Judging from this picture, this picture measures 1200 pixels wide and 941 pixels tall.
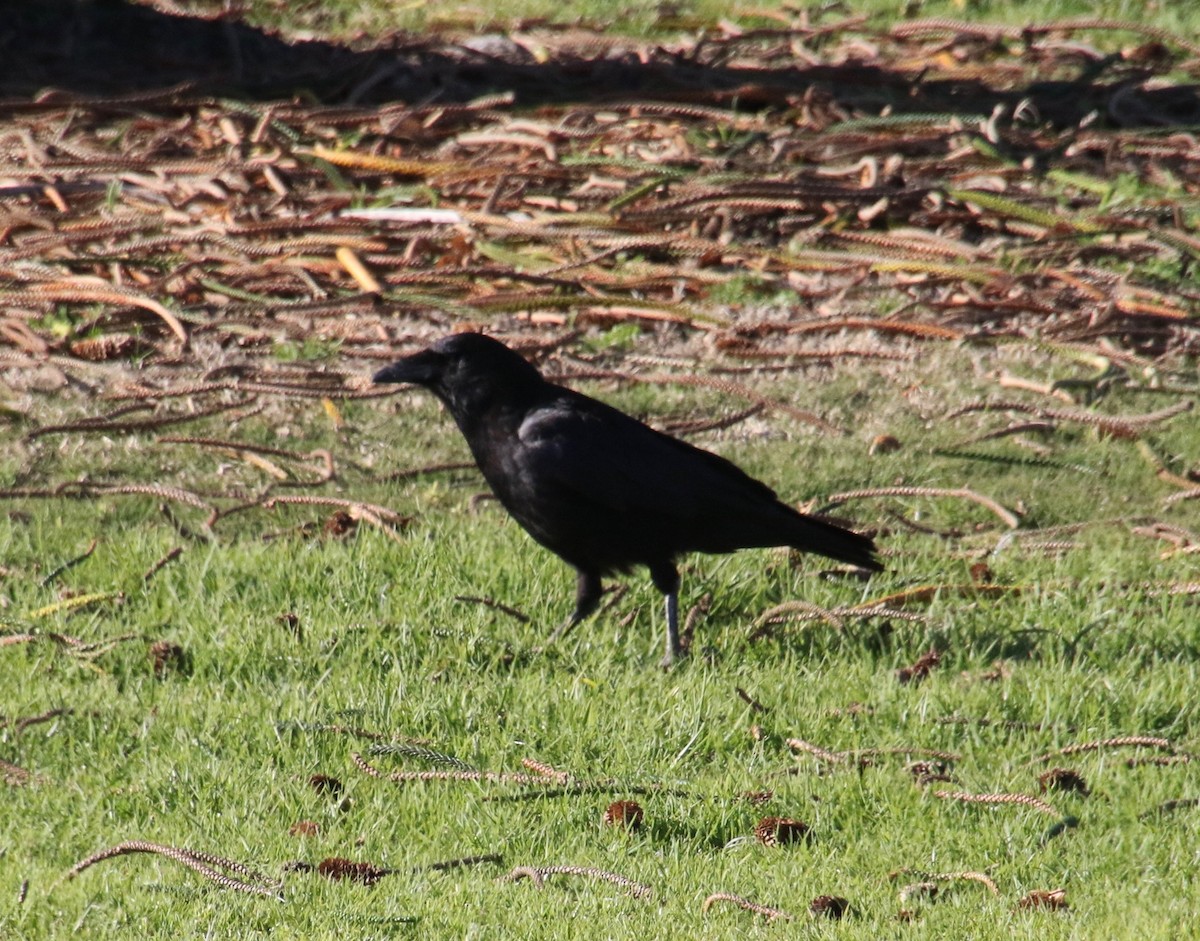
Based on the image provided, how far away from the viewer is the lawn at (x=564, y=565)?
4.00m

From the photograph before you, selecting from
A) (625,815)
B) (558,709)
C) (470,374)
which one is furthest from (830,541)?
(625,815)

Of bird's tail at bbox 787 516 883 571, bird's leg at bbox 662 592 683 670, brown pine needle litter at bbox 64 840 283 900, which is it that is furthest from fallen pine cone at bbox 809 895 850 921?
bird's tail at bbox 787 516 883 571

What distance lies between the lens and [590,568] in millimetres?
5402

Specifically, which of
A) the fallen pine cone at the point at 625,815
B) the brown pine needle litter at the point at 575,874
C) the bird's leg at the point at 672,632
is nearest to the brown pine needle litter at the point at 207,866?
the brown pine needle litter at the point at 575,874

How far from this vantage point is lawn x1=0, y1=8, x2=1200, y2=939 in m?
4.00

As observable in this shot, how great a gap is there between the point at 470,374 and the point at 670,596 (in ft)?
3.19

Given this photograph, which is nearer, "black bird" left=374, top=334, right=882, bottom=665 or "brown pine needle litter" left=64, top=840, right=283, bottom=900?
"brown pine needle litter" left=64, top=840, right=283, bottom=900

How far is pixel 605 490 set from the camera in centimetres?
528

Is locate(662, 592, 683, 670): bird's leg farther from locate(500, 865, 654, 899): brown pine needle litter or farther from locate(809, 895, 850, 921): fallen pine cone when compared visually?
locate(809, 895, 850, 921): fallen pine cone

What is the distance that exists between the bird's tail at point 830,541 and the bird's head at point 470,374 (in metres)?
0.98

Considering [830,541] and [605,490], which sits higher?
[605,490]

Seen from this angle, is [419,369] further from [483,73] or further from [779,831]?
[483,73]

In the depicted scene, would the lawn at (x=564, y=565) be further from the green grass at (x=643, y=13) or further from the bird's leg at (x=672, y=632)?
the green grass at (x=643, y=13)

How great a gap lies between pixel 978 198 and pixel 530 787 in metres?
5.41
